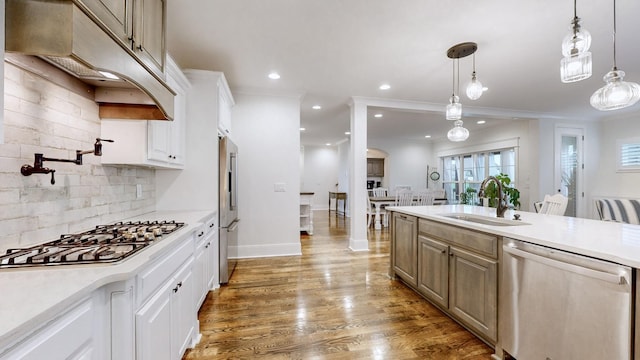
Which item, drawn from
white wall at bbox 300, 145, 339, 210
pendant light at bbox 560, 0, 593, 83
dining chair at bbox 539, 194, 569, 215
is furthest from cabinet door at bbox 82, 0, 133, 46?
white wall at bbox 300, 145, 339, 210

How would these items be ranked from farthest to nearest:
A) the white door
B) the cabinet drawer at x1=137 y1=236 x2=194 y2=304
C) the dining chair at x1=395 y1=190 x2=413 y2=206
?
the dining chair at x1=395 y1=190 x2=413 y2=206 → the white door → the cabinet drawer at x1=137 y1=236 x2=194 y2=304

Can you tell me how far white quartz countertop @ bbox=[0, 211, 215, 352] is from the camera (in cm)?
65

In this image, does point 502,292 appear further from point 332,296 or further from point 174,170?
point 174,170

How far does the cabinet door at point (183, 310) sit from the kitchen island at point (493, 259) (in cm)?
198

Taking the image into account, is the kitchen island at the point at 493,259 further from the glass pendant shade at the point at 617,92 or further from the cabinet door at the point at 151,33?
the cabinet door at the point at 151,33

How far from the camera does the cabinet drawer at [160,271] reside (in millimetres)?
1131

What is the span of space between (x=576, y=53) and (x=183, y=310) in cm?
291

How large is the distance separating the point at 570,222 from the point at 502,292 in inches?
32.5

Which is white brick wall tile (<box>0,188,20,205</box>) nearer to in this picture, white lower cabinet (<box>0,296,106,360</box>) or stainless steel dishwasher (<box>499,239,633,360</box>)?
white lower cabinet (<box>0,296,106,360</box>)

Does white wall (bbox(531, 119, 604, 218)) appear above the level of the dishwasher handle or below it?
above

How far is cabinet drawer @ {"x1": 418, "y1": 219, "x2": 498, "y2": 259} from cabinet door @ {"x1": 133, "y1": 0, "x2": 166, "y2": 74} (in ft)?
7.85

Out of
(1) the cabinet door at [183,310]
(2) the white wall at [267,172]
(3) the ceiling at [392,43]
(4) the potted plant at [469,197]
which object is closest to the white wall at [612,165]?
(3) the ceiling at [392,43]

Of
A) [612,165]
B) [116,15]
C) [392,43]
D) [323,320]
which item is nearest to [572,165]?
[612,165]

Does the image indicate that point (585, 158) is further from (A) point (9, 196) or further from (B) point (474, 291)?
Answer: (A) point (9, 196)
